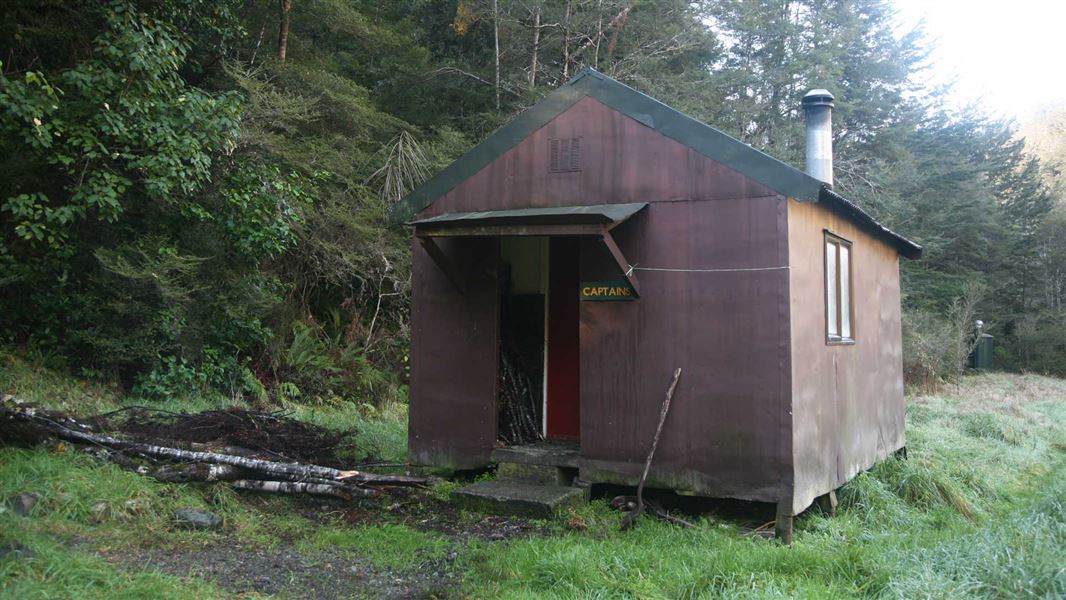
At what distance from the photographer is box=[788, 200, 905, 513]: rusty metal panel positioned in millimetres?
6586

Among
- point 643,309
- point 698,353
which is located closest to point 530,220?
point 643,309

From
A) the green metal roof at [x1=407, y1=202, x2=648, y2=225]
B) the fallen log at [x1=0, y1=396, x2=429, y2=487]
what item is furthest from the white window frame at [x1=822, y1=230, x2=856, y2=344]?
the fallen log at [x1=0, y1=396, x2=429, y2=487]

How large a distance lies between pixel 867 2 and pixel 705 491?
84.9 feet

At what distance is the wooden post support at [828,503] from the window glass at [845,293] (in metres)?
1.70

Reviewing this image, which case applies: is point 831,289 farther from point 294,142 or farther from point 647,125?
point 294,142

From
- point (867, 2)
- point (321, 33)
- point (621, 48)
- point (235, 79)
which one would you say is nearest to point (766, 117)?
point (621, 48)

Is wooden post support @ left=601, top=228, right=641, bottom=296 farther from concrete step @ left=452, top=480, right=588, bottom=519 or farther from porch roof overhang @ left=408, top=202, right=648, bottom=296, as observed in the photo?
concrete step @ left=452, top=480, right=588, bottom=519

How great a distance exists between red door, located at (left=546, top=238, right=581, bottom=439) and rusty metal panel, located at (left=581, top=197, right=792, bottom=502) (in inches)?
59.1

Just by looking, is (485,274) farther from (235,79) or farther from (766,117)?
(766,117)

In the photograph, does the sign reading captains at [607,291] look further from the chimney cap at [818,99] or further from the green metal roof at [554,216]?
the chimney cap at [818,99]

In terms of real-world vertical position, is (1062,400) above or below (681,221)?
below

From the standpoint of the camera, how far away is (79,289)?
440 inches

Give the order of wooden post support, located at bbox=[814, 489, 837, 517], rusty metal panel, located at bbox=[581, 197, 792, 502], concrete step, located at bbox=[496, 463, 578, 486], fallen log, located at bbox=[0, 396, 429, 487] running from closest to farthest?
1. rusty metal panel, located at bbox=[581, 197, 792, 502]
2. fallen log, located at bbox=[0, 396, 429, 487]
3. wooden post support, located at bbox=[814, 489, 837, 517]
4. concrete step, located at bbox=[496, 463, 578, 486]

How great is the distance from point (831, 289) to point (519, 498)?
383 cm
